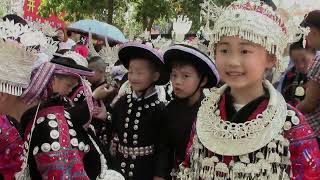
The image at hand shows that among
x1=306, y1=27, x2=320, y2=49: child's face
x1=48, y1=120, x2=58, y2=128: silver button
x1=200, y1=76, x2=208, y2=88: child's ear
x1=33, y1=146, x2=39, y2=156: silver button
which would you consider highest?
x1=306, y1=27, x2=320, y2=49: child's face

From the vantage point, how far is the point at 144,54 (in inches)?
148

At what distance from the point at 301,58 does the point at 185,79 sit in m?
1.62

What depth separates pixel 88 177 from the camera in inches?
97.8

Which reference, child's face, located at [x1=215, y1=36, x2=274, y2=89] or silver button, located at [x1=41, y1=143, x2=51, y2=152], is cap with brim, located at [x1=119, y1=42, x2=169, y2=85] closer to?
child's face, located at [x1=215, y1=36, x2=274, y2=89]

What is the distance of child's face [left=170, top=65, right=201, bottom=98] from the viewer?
137 inches

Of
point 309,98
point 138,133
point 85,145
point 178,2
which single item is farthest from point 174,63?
point 178,2

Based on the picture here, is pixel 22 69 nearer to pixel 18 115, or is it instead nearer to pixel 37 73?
pixel 37 73

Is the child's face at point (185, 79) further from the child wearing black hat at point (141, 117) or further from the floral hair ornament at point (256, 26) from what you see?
the floral hair ornament at point (256, 26)

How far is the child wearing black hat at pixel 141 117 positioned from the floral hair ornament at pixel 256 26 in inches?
45.8

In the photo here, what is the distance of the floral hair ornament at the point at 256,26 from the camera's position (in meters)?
2.47

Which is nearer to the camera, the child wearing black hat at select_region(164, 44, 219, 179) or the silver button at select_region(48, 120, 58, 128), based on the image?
the silver button at select_region(48, 120, 58, 128)

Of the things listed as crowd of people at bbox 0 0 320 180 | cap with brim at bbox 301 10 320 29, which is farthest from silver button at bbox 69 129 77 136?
cap with brim at bbox 301 10 320 29

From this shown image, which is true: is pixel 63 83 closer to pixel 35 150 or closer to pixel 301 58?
pixel 35 150

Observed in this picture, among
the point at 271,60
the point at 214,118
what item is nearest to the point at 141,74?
the point at 214,118
